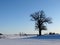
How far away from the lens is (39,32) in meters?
62.0

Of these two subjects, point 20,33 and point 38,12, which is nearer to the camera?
point 38,12

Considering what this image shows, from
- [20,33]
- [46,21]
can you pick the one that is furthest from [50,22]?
[20,33]

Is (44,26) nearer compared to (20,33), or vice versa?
(44,26)

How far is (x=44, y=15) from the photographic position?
62125 mm

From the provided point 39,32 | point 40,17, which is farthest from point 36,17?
point 39,32

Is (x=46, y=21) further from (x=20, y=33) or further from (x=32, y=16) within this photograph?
(x=20, y=33)

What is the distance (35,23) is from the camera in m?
61.9

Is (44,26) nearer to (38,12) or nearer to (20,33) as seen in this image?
(38,12)

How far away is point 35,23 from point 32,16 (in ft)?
8.61

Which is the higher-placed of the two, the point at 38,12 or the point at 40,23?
the point at 38,12

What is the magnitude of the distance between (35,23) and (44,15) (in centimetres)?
407

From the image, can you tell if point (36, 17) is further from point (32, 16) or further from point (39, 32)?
point (39, 32)

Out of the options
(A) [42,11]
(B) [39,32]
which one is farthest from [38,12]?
(B) [39,32]

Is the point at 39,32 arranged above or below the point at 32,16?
below
